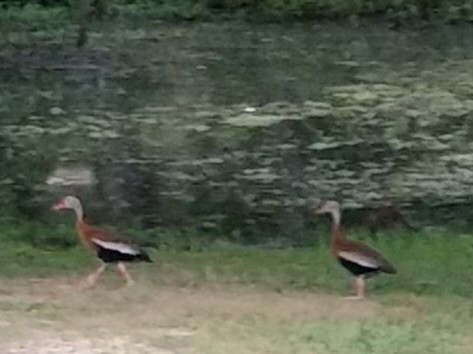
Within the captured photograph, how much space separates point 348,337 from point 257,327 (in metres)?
0.53

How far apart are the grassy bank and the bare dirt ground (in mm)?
25020

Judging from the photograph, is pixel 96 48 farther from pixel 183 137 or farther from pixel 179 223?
pixel 179 223

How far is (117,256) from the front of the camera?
8.91 metres

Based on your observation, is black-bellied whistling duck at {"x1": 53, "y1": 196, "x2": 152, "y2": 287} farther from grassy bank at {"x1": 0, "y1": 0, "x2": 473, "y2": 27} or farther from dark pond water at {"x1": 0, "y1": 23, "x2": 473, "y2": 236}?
grassy bank at {"x1": 0, "y1": 0, "x2": 473, "y2": 27}

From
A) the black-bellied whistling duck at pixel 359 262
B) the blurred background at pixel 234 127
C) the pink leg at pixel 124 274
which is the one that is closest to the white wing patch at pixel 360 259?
the black-bellied whistling duck at pixel 359 262

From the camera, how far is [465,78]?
2252 centimetres

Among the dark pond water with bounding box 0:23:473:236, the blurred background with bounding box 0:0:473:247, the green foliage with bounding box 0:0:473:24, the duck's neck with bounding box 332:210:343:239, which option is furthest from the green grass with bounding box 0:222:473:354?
the green foliage with bounding box 0:0:473:24

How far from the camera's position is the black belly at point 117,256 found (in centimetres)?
888

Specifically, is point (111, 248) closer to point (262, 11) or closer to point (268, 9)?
point (268, 9)

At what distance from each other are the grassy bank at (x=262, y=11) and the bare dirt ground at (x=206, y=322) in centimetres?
2502

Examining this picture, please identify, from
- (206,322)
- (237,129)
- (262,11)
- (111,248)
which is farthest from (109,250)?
(262,11)

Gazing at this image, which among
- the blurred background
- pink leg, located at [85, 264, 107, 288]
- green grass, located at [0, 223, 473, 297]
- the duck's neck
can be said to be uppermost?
the duck's neck

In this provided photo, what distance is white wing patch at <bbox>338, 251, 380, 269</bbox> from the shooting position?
8586 mm

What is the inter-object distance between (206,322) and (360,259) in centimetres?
125
